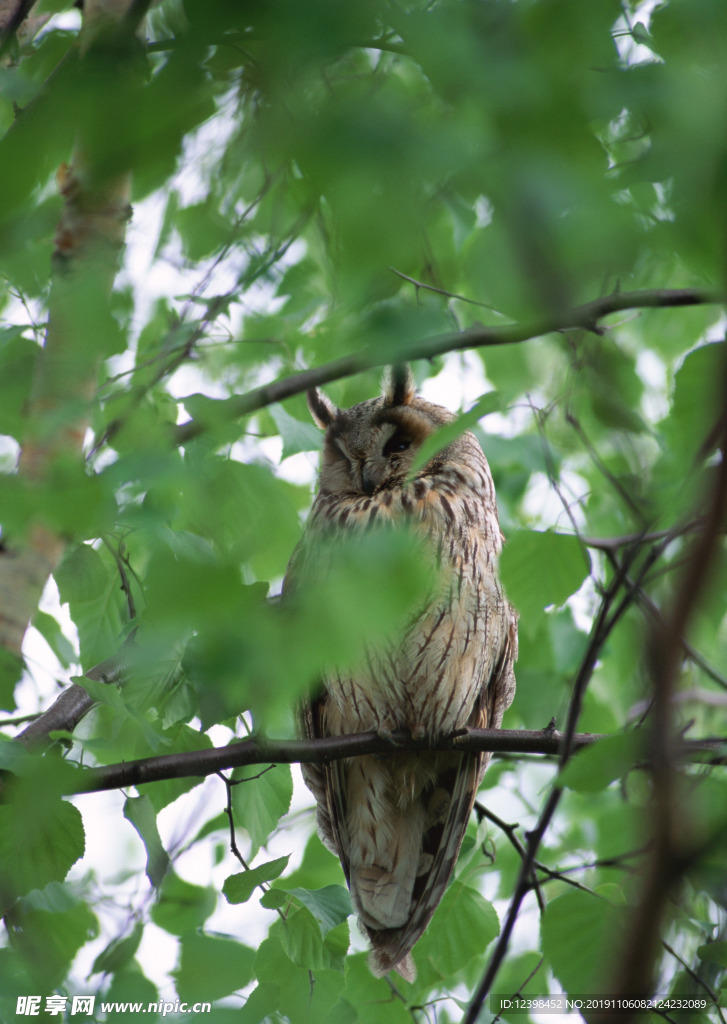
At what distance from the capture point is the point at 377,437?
249cm

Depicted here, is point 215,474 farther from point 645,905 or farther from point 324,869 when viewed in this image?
point 324,869

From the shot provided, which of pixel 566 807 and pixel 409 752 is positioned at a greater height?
pixel 566 807

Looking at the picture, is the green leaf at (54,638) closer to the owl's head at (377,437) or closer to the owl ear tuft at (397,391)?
the owl's head at (377,437)

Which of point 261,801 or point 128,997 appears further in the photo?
point 261,801

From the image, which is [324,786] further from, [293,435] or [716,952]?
[716,952]

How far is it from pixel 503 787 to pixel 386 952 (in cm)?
94

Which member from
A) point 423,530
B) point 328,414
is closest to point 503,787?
point 423,530

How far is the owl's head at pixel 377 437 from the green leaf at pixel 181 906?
1172mm

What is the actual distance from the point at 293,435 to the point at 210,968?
1.11 meters

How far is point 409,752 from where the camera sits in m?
2.20

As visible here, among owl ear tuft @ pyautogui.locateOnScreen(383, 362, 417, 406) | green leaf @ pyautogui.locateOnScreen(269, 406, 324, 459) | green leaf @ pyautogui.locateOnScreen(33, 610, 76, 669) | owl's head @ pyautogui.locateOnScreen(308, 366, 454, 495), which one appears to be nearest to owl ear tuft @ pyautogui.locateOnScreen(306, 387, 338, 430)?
owl's head @ pyautogui.locateOnScreen(308, 366, 454, 495)

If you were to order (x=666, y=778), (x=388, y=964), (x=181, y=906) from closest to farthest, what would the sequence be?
(x=666, y=778) → (x=388, y=964) → (x=181, y=906)

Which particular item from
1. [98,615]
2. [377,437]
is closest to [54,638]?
[98,615]

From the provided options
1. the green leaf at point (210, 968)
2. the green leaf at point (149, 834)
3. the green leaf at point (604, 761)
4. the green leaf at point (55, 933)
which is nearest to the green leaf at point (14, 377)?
the green leaf at point (149, 834)
